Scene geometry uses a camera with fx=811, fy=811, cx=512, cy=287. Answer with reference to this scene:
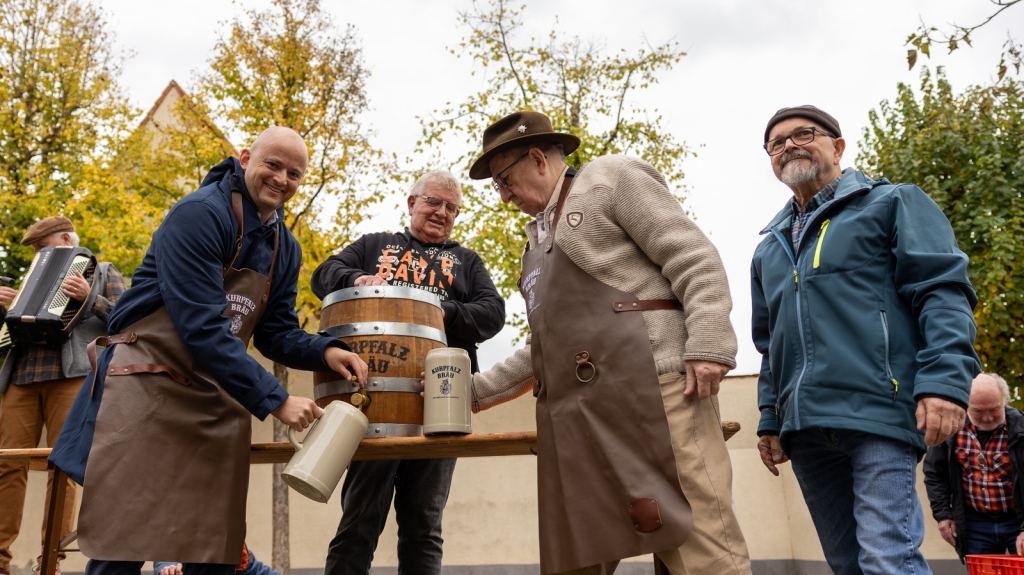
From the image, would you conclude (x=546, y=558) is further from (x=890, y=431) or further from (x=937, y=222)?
(x=937, y=222)

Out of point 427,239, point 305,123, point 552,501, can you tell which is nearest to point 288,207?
point 305,123

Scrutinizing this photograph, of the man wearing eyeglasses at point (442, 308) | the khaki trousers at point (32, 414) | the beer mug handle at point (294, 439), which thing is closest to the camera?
the beer mug handle at point (294, 439)

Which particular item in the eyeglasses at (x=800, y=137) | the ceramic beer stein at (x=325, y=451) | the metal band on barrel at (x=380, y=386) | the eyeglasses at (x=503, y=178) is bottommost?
the ceramic beer stein at (x=325, y=451)

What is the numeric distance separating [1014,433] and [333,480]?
5.25 m

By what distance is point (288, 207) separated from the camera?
1216 cm

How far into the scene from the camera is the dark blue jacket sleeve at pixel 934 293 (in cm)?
251

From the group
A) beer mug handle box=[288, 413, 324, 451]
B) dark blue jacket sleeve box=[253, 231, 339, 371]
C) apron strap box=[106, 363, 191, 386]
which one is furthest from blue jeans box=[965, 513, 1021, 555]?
apron strap box=[106, 363, 191, 386]

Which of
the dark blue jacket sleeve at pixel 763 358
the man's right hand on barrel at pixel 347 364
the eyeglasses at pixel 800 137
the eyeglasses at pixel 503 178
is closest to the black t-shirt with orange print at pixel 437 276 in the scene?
the man's right hand on barrel at pixel 347 364

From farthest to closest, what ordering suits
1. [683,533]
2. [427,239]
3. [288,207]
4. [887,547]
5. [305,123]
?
1. [305,123]
2. [288,207]
3. [427,239]
4. [887,547]
5. [683,533]

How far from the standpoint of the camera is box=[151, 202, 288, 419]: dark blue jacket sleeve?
2.74 m

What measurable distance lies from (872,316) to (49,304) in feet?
16.6

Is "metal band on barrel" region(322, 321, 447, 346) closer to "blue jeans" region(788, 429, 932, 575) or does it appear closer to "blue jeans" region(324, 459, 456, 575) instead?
"blue jeans" region(324, 459, 456, 575)

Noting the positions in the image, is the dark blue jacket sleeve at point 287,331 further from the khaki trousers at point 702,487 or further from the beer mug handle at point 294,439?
the khaki trousers at point 702,487

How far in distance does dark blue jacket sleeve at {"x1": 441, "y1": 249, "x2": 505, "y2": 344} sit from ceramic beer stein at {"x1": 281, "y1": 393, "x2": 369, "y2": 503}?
0.97 metres
